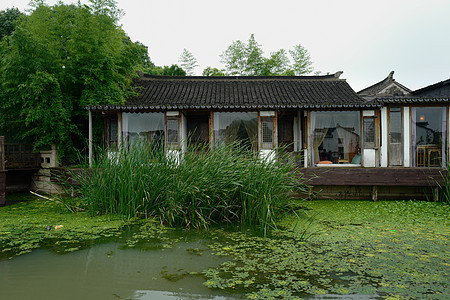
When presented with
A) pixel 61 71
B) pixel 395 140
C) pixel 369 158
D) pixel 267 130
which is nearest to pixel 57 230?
pixel 61 71

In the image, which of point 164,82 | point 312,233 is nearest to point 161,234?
point 312,233

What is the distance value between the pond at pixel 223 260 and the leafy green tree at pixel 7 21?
38.8 ft

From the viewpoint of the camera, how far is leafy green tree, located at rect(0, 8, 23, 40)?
13.5 m

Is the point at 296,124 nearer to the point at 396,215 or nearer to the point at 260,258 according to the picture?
the point at 396,215

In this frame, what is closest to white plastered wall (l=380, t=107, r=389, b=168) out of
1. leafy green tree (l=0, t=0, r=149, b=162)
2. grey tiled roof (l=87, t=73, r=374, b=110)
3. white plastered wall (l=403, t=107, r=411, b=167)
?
white plastered wall (l=403, t=107, r=411, b=167)

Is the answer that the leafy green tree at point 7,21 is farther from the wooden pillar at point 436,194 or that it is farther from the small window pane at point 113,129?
the wooden pillar at point 436,194

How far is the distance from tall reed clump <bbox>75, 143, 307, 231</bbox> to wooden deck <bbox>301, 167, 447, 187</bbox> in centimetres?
254

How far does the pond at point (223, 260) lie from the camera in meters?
2.69

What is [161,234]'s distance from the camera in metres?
4.35

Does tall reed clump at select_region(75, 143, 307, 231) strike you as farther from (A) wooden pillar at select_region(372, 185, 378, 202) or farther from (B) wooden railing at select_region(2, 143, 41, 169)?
(B) wooden railing at select_region(2, 143, 41, 169)

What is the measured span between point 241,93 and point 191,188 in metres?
6.14

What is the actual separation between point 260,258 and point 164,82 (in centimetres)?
866

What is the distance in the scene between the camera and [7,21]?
45.0ft

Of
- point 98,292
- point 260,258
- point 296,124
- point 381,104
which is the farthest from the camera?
point 296,124
